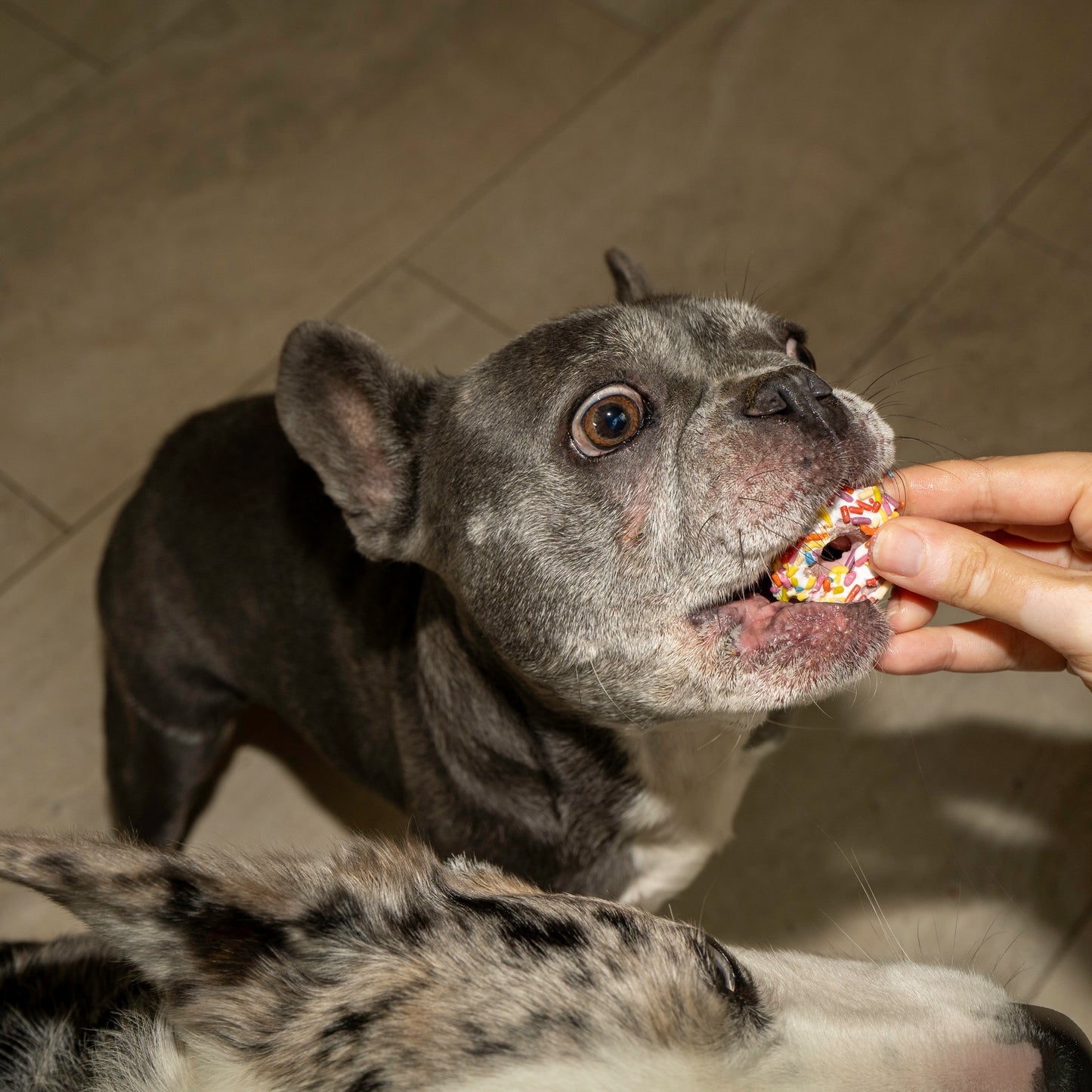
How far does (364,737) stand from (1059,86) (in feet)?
15.8

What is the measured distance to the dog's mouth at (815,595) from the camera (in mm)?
2191

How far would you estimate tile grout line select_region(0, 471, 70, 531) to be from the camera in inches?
180

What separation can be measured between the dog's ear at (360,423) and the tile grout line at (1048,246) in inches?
140

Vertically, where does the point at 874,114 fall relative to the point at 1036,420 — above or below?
above

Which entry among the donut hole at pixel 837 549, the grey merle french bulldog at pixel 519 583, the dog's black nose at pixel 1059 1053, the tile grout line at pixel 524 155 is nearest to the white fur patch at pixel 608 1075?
the dog's black nose at pixel 1059 1053

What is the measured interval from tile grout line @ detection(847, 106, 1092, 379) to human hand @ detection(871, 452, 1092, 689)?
2.08 meters

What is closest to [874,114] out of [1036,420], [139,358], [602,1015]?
[1036,420]

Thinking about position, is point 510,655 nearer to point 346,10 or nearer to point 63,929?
point 63,929

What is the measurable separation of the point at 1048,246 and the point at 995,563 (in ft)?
11.4

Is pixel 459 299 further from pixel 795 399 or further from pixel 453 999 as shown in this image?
pixel 453 999

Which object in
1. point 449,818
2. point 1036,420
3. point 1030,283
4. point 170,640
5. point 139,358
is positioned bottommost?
point 139,358

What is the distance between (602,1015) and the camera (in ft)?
5.30

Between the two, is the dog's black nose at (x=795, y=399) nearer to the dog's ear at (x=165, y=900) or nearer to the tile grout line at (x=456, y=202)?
the dog's ear at (x=165, y=900)

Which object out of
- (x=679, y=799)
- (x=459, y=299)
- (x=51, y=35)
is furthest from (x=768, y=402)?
(x=51, y=35)
